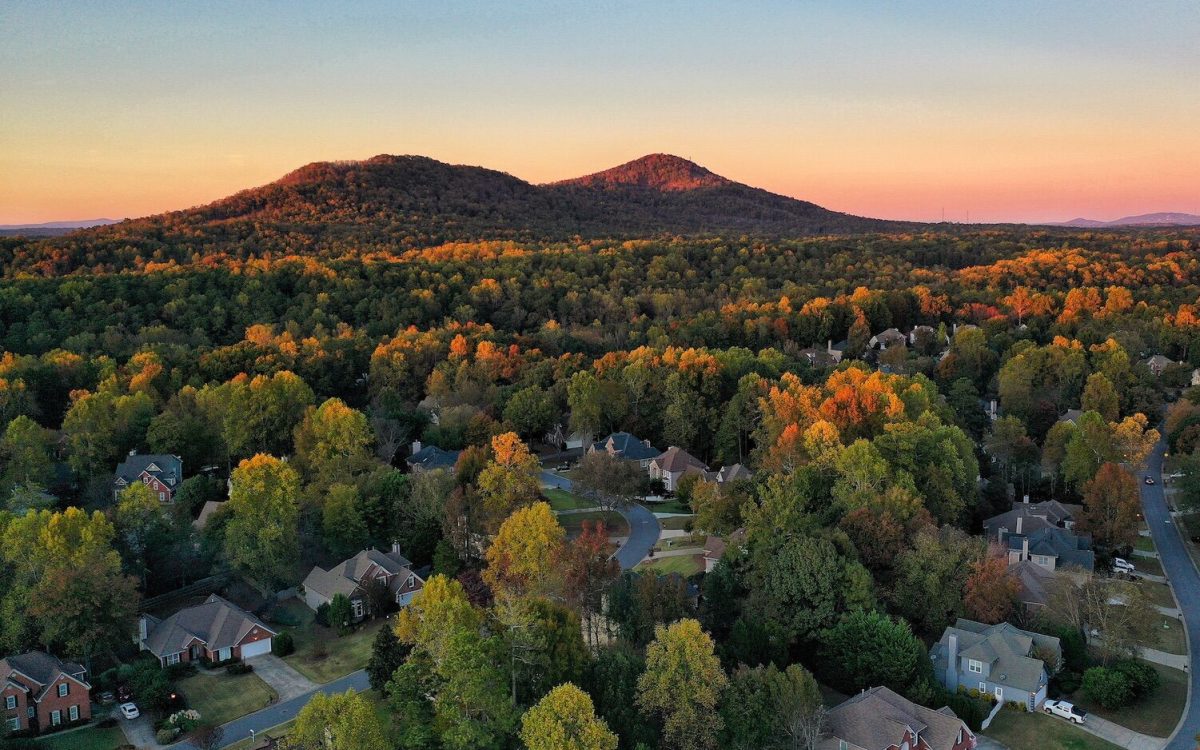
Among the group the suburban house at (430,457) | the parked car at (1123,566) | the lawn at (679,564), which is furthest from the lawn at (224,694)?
the parked car at (1123,566)

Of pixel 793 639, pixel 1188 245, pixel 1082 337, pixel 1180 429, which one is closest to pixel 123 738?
pixel 793 639

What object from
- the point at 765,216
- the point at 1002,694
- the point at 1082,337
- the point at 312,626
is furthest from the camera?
the point at 765,216

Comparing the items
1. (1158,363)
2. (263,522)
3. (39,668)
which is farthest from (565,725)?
(1158,363)

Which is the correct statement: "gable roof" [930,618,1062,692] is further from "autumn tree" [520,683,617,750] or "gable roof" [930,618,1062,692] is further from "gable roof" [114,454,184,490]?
"gable roof" [114,454,184,490]

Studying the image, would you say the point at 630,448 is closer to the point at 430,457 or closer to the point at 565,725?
the point at 430,457

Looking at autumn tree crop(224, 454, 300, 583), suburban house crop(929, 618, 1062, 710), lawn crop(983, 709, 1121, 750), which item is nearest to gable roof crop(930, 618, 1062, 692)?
suburban house crop(929, 618, 1062, 710)

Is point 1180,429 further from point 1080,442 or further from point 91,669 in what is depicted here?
point 91,669
